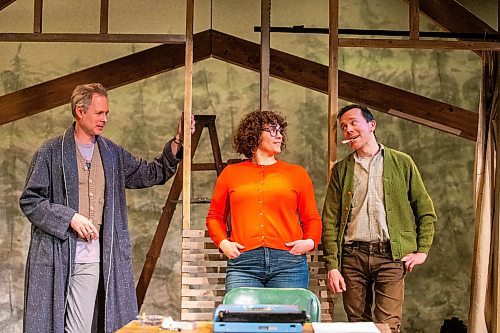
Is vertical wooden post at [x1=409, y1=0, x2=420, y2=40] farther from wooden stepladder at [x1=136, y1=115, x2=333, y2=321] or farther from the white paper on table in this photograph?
the white paper on table

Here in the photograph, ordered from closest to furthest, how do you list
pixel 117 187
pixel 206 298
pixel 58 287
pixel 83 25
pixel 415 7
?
pixel 58 287, pixel 117 187, pixel 206 298, pixel 415 7, pixel 83 25

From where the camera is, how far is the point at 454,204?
8422mm

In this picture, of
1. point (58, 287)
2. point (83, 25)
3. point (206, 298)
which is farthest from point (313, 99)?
point (58, 287)

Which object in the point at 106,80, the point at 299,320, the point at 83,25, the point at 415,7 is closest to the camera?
the point at 299,320

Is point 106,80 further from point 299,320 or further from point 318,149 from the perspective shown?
point 299,320

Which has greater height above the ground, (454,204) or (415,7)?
(415,7)

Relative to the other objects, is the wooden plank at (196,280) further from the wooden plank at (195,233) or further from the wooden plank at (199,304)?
the wooden plank at (195,233)

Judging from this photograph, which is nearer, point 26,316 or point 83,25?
point 26,316

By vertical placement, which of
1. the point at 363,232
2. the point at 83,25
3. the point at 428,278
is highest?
the point at 83,25

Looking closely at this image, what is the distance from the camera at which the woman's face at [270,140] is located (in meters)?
4.76

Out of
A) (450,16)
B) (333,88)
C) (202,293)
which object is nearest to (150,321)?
(202,293)

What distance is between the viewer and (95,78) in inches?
289

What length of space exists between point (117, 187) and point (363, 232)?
58.5 inches

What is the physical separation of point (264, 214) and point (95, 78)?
326cm
